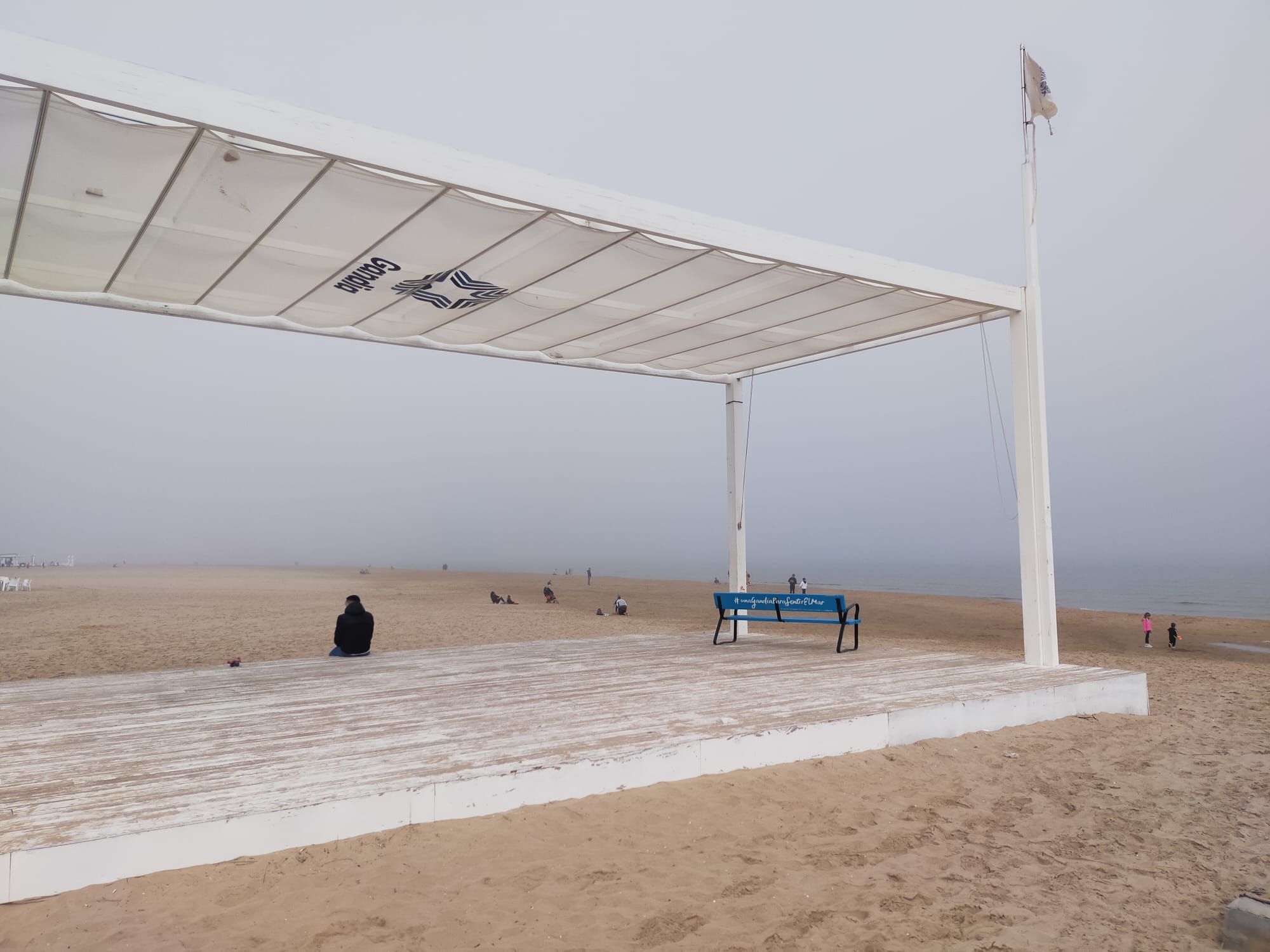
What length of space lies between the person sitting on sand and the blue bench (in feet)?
13.6

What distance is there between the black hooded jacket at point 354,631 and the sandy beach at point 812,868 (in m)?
5.04

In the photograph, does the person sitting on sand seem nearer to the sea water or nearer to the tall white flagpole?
the tall white flagpole

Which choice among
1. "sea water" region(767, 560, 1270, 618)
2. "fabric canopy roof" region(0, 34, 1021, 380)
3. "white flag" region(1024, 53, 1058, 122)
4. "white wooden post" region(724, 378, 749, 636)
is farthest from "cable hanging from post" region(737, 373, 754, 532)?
"sea water" region(767, 560, 1270, 618)

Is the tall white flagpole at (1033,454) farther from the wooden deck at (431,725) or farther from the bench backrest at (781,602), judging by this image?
the bench backrest at (781,602)

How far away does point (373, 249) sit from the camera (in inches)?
244

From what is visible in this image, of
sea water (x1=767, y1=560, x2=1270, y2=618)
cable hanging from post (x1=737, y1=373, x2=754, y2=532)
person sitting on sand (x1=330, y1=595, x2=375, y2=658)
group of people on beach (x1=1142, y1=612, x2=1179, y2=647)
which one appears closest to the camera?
person sitting on sand (x1=330, y1=595, x2=375, y2=658)

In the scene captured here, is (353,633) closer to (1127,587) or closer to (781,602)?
(781,602)

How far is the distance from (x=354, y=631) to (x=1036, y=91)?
1004cm

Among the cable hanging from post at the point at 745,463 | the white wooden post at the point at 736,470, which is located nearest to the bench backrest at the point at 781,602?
the white wooden post at the point at 736,470

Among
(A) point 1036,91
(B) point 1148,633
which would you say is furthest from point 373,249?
(B) point 1148,633

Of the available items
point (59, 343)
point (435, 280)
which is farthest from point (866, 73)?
point (59, 343)

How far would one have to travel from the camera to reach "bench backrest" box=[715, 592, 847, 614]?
8250mm

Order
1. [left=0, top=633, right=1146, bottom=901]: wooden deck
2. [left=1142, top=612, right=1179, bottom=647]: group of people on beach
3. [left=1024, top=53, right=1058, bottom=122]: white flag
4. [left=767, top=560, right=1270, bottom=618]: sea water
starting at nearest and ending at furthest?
[left=0, top=633, right=1146, bottom=901]: wooden deck
[left=1024, top=53, right=1058, bottom=122]: white flag
[left=1142, top=612, right=1179, bottom=647]: group of people on beach
[left=767, top=560, right=1270, bottom=618]: sea water

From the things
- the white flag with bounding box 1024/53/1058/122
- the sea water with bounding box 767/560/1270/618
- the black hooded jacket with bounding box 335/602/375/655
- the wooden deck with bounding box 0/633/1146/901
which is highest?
the white flag with bounding box 1024/53/1058/122
